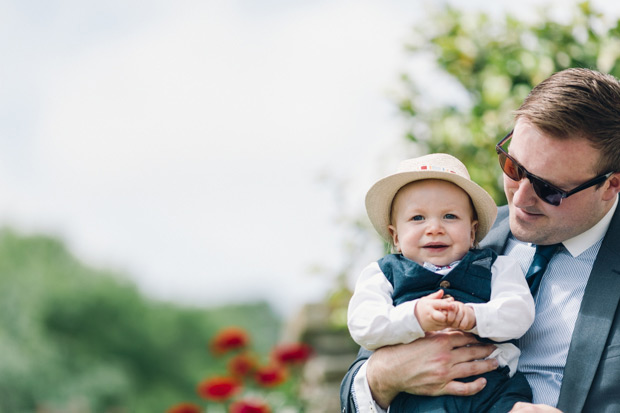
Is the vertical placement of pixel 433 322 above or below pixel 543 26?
below

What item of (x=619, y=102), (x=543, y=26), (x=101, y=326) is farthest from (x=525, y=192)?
(x=101, y=326)

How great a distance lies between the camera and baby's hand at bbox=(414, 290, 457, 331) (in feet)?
7.82

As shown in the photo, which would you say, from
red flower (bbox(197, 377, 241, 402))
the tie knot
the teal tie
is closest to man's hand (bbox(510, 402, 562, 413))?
the teal tie

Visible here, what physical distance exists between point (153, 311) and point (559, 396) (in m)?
34.4

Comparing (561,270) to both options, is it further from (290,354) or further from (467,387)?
(290,354)

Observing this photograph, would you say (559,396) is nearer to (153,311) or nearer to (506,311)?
(506,311)

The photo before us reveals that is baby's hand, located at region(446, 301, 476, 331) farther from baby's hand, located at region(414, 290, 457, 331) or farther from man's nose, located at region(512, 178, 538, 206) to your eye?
man's nose, located at region(512, 178, 538, 206)

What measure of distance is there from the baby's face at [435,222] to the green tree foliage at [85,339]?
19.6m

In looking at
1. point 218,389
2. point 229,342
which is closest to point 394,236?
point 218,389

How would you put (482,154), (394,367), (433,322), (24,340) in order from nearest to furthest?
(433,322) → (394,367) → (482,154) → (24,340)

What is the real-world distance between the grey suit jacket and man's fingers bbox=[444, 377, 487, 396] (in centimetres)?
27

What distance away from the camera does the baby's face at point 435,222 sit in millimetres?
2590

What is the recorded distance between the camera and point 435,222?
258cm

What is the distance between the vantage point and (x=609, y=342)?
8.34 feet
